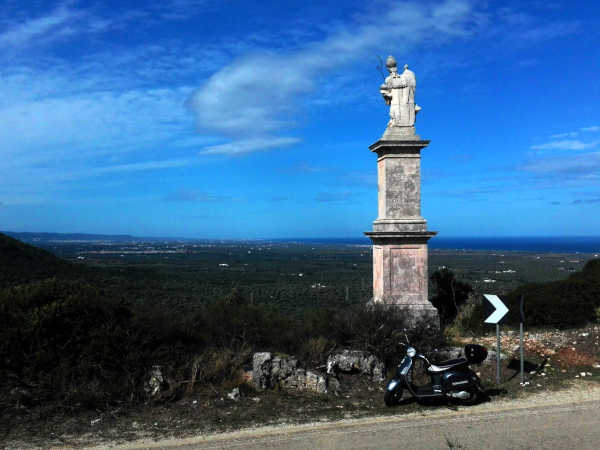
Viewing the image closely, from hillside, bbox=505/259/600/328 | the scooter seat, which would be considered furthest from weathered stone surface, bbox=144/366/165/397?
hillside, bbox=505/259/600/328

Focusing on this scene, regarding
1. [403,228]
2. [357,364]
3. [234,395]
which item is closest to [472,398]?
[357,364]

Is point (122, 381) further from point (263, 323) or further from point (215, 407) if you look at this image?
point (263, 323)

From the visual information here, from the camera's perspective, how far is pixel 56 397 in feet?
21.3

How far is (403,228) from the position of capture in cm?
1012

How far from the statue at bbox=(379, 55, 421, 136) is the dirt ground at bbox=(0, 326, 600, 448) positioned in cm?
496

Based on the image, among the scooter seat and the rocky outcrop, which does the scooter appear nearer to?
the scooter seat

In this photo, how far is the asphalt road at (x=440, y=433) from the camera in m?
5.54

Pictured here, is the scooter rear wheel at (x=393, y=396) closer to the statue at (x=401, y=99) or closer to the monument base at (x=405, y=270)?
the monument base at (x=405, y=270)

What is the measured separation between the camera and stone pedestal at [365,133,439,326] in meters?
10.1

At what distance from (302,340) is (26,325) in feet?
13.7

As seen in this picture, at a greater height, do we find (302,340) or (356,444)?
(302,340)

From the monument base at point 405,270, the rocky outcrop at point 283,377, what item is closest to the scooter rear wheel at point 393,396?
the rocky outcrop at point 283,377

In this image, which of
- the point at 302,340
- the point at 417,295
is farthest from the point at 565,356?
the point at 302,340

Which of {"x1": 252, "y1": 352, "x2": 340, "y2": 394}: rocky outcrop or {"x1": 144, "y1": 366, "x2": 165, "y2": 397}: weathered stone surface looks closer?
{"x1": 144, "y1": 366, "x2": 165, "y2": 397}: weathered stone surface
